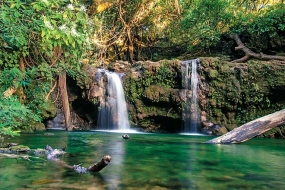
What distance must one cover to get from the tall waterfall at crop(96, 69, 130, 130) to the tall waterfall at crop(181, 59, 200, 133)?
Answer: 2.63m

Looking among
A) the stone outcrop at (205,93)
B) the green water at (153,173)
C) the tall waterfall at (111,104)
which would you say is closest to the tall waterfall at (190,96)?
the stone outcrop at (205,93)

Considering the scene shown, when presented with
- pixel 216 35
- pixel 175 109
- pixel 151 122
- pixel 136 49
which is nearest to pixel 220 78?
pixel 175 109

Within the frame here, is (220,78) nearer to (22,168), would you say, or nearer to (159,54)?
(159,54)

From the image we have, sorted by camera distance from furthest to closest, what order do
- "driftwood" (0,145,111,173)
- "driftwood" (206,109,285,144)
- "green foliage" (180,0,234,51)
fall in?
"green foliage" (180,0,234,51), "driftwood" (206,109,285,144), "driftwood" (0,145,111,173)

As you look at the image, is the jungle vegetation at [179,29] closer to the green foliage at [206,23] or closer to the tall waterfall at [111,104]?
the green foliage at [206,23]

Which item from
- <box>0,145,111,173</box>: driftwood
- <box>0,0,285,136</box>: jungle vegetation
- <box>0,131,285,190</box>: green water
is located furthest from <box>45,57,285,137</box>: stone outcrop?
<box>0,145,111,173</box>: driftwood

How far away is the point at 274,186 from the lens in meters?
3.70

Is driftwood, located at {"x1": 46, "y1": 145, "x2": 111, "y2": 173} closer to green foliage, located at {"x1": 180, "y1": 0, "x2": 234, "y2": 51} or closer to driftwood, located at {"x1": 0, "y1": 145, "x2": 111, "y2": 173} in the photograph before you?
driftwood, located at {"x1": 0, "y1": 145, "x2": 111, "y2": 173}

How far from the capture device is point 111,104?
14336mm

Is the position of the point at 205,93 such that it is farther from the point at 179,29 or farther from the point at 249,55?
the point at 179,29

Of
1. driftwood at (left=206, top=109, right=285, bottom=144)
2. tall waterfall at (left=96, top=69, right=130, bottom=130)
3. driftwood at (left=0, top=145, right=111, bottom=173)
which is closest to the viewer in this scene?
driftwood at (left=0, top=145, right=111, bottom=173)

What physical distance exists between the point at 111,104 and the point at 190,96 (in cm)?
353

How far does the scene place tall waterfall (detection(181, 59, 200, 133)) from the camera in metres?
13.5

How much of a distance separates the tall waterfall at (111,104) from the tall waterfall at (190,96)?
104 inches
